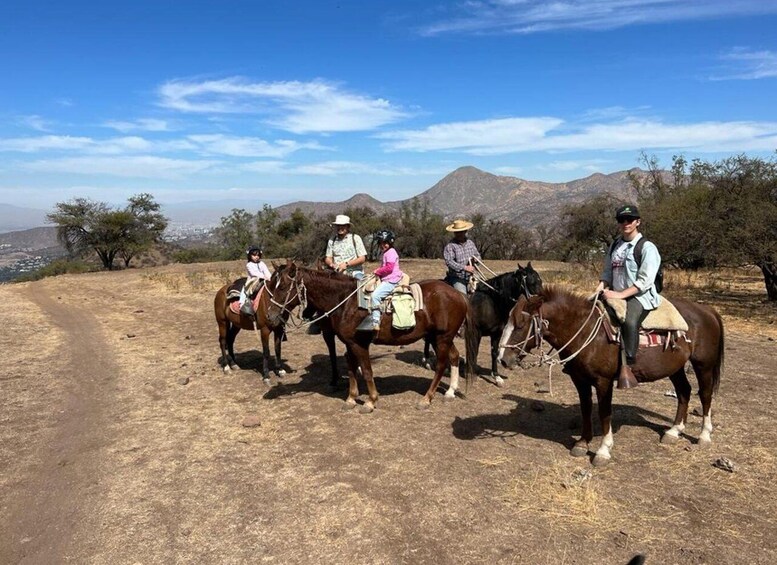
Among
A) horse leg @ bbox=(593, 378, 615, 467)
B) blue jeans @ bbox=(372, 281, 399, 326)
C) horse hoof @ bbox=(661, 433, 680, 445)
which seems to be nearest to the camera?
horse leg @ bbox=(593, 378, 615, 467)

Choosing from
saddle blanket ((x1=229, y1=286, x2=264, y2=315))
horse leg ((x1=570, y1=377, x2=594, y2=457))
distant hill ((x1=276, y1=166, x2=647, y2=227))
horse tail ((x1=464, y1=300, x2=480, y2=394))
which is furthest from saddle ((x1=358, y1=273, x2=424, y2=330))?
distant hill ((x1=276, y1=166, x2=647, y2=227))

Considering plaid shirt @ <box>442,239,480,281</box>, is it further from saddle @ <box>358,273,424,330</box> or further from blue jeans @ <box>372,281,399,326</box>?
blue jeans @ <box>372,281,399,326</box>

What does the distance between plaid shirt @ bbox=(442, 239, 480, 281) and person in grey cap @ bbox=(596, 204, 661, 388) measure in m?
3.47

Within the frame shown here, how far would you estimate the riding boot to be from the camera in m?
4.99

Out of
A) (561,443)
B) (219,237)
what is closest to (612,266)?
(561,443)

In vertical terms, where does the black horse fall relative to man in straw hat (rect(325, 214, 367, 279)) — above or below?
below

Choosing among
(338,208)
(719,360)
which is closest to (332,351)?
(719,360)

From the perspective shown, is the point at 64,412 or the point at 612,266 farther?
the point at 64,412

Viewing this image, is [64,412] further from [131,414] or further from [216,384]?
[216,384]

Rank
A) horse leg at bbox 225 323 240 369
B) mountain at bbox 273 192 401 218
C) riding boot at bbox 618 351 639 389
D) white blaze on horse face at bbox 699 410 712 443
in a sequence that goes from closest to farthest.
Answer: riding boot at bbox 618 351 639 389 < white blaze on horse face at bbox 699 410 712 443 < horse leg at bbox 225 323 240 369 < mountain at bbox 273 192 401 218

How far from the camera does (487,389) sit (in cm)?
792

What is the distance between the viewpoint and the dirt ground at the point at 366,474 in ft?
13.1

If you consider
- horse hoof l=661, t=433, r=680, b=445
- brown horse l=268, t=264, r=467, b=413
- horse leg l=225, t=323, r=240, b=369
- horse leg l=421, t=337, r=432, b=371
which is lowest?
horse hoof l=661, t=433, r=680, b=445

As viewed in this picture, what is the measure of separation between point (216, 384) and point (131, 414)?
159 centimetres
